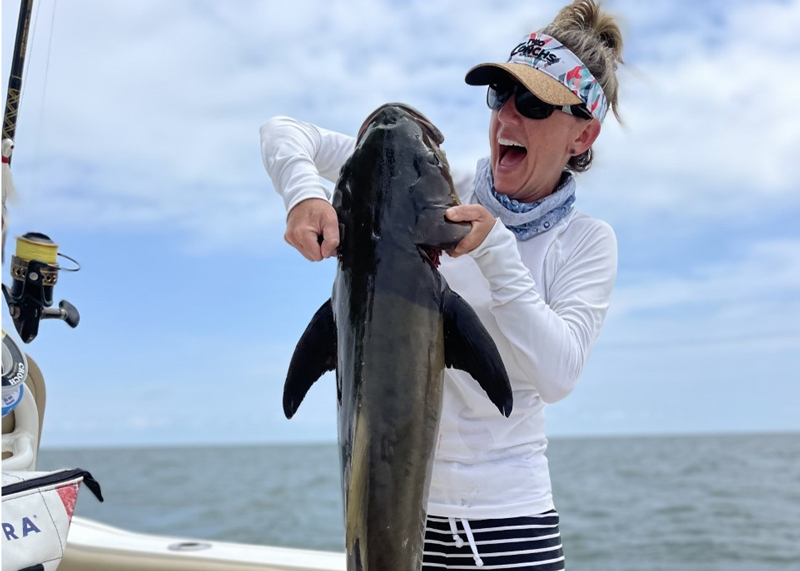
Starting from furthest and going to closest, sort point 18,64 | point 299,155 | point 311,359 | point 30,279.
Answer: point 18,64 → point 30,279 → point 299,155 → point 311,359

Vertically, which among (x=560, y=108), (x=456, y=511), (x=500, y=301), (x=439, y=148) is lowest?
(x=456, y=511)

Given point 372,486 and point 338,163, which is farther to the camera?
point 338,163

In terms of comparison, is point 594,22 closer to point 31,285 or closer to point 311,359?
point 311,359

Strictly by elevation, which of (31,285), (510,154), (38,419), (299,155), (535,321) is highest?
(510,154)

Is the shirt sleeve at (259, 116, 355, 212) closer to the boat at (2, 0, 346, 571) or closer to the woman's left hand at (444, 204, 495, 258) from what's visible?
the woman's left hand at (444, 204, 495, 258)

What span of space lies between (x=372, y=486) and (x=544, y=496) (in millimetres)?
644

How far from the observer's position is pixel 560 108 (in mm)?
2133

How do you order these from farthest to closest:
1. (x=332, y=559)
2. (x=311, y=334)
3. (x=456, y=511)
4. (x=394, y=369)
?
1. (x=332, y=559)
2. (x=456, y=511)
3. (x=311, y=334)
4. (x=394, y=369)

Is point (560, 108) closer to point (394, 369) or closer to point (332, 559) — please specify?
point (394, 369)

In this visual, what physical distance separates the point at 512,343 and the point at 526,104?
71cm

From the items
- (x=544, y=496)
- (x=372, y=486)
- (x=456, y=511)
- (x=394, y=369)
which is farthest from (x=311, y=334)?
(x=544, y=496)

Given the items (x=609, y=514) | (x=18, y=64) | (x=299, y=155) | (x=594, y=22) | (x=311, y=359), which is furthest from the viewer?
(x=609, y=514)

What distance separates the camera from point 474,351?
164cm

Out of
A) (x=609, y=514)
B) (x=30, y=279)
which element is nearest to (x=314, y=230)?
(x=30, y=279)
